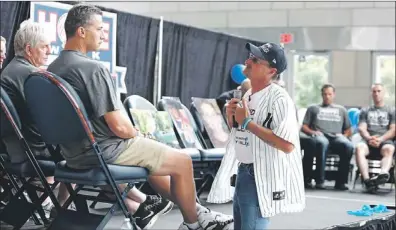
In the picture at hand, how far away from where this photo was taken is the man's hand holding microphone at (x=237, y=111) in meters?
2.36

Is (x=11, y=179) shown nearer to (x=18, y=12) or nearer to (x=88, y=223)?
(x=88, y=223)

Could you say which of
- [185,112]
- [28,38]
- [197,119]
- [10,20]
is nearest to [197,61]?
[197,119]

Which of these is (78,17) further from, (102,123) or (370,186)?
(370,186)

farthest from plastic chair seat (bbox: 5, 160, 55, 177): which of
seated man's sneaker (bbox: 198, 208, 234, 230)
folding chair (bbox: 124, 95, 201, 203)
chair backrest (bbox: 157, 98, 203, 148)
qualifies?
chair backrest (bbox: 157, 98, 203, 148)

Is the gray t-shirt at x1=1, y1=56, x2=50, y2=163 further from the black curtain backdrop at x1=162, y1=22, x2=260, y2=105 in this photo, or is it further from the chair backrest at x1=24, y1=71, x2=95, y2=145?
the black curtain backdrop at x1=162, y1=22, x2=260, y2=105

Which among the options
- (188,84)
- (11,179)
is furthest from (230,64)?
(11,179)

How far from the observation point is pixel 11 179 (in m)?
3.22

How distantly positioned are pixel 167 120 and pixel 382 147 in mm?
2376

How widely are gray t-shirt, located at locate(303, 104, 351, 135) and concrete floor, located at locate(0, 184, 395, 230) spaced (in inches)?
24.7

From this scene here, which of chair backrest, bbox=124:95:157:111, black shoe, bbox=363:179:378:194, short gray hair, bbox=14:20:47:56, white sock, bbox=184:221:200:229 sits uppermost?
short gray hair, bbox=14:20:47:56

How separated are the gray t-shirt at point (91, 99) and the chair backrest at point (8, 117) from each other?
0.97 ft

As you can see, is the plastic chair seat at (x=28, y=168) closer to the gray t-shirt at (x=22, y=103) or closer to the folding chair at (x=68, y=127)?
the gray t-shirt at (x=22, y=103)

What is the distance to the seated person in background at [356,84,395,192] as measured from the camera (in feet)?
18.9

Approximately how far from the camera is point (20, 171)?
9.77 feet
